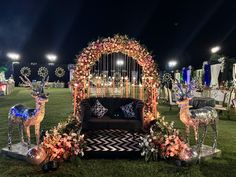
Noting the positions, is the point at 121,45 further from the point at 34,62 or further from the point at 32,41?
the point at 34,62

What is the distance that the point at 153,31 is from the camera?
2544 centimetres

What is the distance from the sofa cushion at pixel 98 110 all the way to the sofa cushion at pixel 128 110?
0.51 metres

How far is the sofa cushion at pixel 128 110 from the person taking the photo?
6880 millimetres

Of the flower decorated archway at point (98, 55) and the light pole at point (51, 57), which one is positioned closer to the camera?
the flower decorated archway at point (98, 55)

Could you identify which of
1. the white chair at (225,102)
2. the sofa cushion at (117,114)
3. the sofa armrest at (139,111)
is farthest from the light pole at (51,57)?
the sofa armrest at (139,111)

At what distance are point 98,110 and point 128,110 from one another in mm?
824

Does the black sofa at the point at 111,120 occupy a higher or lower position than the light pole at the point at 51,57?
lower

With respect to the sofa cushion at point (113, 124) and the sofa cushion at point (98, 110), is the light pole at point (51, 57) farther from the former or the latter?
the sofa cushion at point (113, 124)

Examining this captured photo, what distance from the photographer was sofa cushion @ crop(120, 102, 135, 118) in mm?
6880

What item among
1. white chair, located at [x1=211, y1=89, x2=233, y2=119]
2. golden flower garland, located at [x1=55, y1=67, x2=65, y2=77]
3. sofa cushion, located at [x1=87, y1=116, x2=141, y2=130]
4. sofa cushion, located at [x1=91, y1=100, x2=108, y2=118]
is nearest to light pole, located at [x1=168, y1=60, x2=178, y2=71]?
golden flower garland, located at [x1=55, y1=67, x2=65, y2=77]

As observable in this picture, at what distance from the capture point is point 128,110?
6.99m

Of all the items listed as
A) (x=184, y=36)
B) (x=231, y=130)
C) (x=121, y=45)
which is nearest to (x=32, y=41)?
(x=184, y=36)

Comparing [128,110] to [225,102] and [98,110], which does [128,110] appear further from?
[225,102]

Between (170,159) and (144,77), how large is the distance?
3293mm
